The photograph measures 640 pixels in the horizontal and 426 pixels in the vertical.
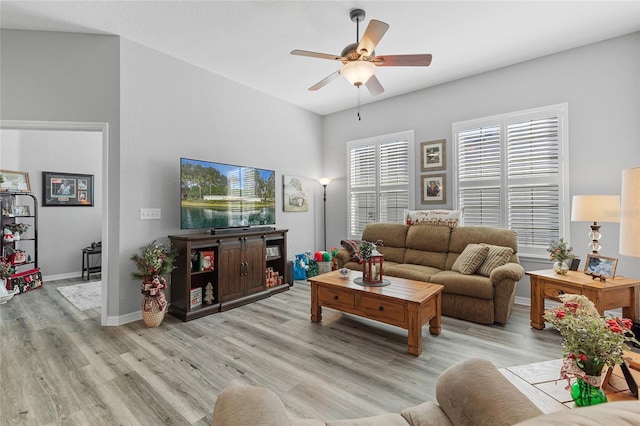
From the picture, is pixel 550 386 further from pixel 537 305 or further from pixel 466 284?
pixel 537 305

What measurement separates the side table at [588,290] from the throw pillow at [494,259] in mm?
347

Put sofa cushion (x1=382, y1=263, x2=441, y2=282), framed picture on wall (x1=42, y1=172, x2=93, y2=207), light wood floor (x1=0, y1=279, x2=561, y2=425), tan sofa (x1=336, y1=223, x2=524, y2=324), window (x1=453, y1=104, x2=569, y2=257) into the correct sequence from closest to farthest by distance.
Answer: light wood floor (x1=0, y1=279, x2=561, y2=425) < tan sofa (x1=336, y1=223, x2=524, y2=324) < sofa cushion (x1=382, y1=263, x2=441, y2=282) < window (x1=453, y1=104, x2=569, y2=257) < framed picture on wall (x1=42, y1=172, x2=93, y2=207)

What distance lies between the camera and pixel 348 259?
417cm

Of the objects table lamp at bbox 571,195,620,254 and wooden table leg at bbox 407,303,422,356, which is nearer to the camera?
wooden table leg at bbox 407,303,422,356

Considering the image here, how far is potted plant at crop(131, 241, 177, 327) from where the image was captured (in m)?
3.02

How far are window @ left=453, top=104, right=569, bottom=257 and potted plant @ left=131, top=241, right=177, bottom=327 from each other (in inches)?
161

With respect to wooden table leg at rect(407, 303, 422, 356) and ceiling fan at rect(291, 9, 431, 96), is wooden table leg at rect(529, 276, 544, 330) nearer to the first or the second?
wooden table leg at rect(407, 303, 422, 356)

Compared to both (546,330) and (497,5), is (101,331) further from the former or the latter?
(497,5)

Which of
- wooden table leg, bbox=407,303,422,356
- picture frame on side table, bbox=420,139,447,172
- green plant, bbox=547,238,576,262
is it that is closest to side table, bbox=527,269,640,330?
green plant, bbox=547,238,576,262

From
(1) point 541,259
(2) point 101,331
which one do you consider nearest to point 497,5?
(1) point 541,259

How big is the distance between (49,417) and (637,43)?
6.09 meters

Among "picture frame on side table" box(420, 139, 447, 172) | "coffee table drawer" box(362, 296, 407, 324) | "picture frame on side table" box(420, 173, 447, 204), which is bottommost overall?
"coffee table drawer" box(362, 296, 407, 324)

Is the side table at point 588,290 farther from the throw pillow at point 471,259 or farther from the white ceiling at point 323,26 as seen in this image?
the white ceiling at point 323,26

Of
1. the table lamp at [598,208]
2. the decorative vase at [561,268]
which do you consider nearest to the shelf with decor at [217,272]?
the decorative vase at [561,268]
